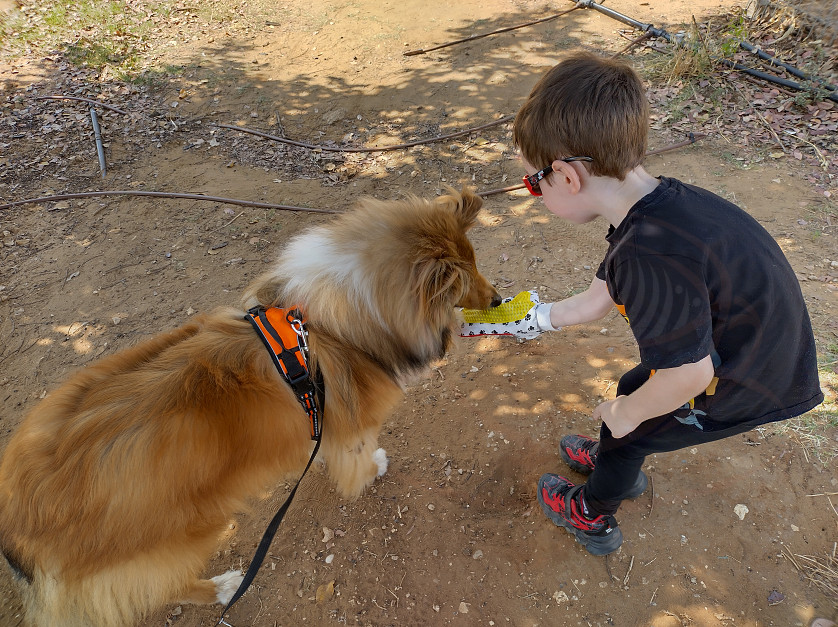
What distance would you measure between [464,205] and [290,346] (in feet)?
3.85

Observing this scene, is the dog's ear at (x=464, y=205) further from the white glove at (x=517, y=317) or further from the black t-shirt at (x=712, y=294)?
the black t-shirt at (x=712, y=294)

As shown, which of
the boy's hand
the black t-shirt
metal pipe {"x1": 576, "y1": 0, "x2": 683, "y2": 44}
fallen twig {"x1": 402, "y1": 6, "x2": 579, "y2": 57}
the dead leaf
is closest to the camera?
the black t-shirt

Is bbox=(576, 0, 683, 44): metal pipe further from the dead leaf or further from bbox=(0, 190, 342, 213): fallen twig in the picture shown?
the dead leaf

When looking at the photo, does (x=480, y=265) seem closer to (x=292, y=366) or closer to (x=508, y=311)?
(x=508, y=311)

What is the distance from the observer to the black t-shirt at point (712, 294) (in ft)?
5.04

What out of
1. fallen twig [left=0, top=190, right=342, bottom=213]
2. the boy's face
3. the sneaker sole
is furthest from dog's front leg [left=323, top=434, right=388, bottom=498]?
fallen twig [left=0, top=190, right=342, bottom=213]

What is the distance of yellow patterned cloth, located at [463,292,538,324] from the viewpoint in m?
2.54

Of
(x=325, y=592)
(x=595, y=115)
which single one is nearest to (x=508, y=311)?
(x=595, y=115)

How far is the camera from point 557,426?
3207mm

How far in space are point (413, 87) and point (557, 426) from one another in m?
5.77

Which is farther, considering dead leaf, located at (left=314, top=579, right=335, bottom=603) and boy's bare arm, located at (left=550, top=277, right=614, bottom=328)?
dead leaf, located at (left=314, top=579, right=335, bottom=603)

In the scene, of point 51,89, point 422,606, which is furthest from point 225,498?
point 51,89

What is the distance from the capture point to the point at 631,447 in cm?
215

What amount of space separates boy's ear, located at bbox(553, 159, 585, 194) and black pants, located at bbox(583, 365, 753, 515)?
0.81 meters
